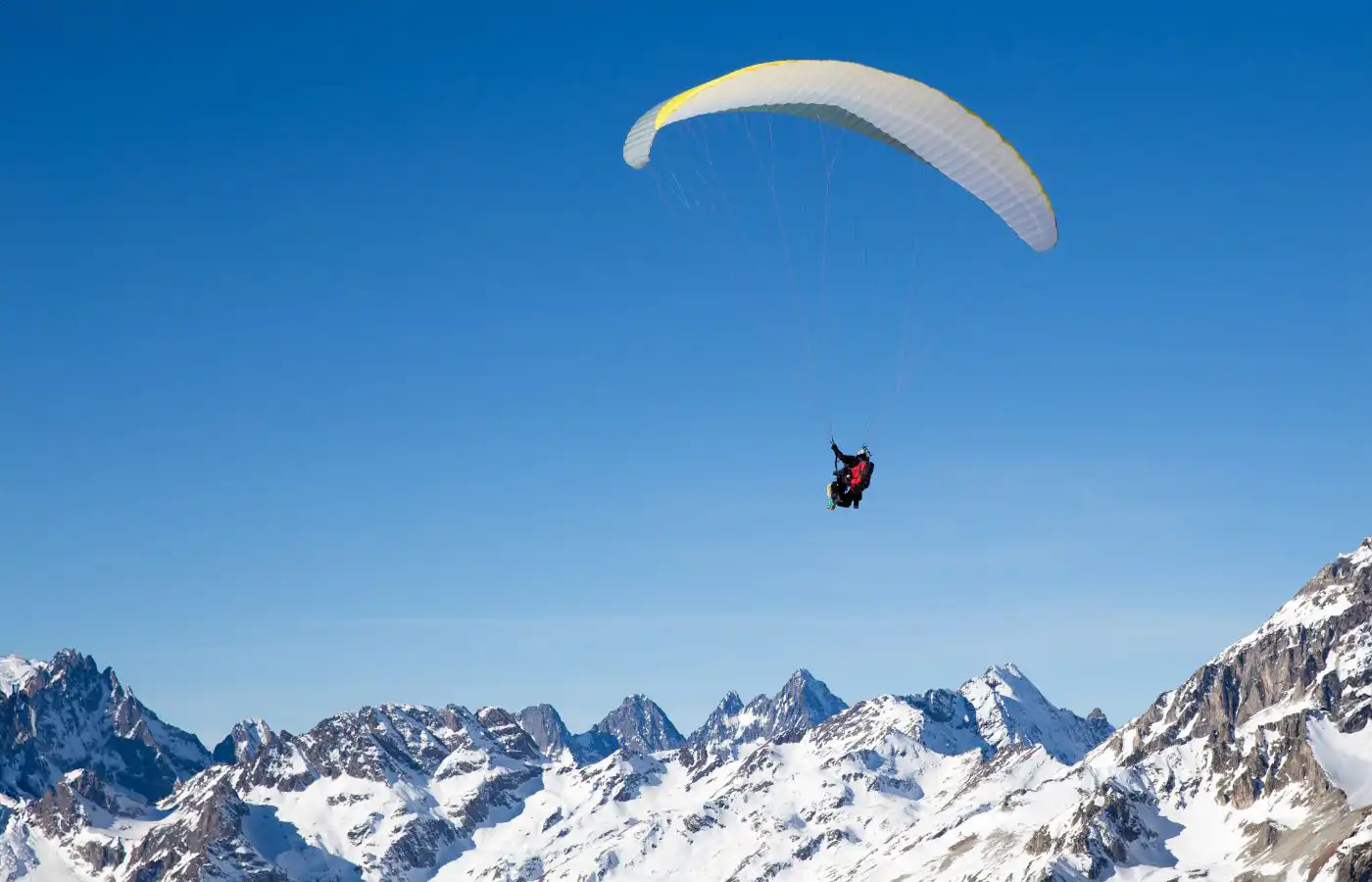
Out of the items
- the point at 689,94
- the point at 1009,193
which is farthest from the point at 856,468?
the point at 689,94

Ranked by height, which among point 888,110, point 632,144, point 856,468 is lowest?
point 856,468

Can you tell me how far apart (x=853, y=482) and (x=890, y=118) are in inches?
552

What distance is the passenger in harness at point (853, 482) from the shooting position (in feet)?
198

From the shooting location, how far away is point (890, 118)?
187 feet

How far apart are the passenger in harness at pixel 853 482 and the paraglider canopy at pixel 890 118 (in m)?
10.5

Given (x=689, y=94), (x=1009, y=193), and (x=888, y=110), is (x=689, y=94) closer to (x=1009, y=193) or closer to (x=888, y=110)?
(x=888, y=110)

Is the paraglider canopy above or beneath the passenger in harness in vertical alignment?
above

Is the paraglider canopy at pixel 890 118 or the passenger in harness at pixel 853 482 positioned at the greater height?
the paraglider canopy at pixel 890 118

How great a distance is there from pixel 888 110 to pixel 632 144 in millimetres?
9826

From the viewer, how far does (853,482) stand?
199ft

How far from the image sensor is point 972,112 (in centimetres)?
5616

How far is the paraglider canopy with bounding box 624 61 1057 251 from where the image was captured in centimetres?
5488

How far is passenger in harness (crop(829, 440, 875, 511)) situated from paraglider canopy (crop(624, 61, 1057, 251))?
1054cm

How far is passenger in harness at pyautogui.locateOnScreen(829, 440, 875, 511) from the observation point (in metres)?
60.5
